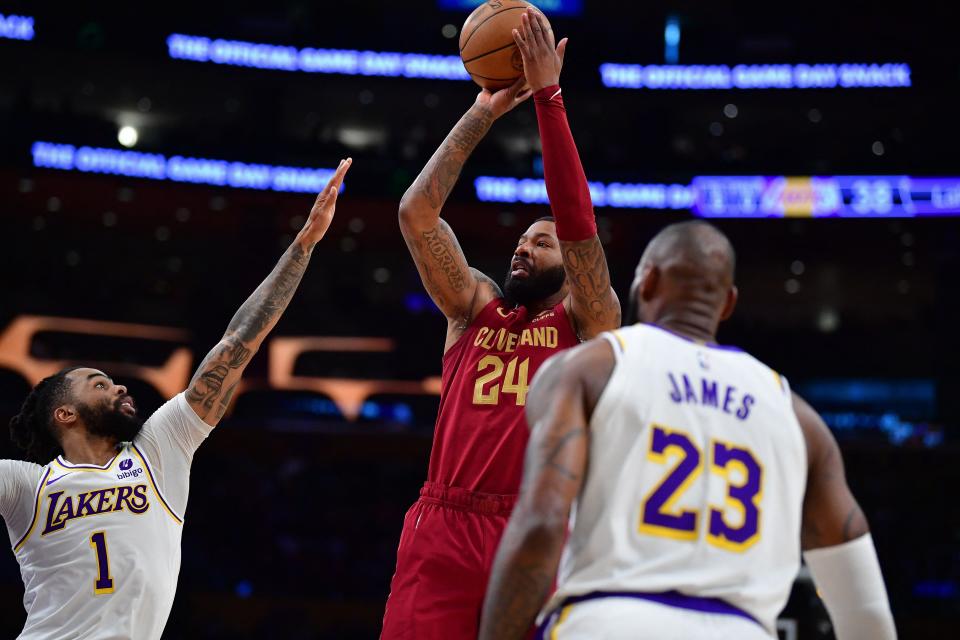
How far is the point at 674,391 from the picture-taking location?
2523 mm

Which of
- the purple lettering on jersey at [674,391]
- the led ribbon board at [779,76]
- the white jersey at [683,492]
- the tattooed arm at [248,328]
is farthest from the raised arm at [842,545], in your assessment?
the led ribbon board at [779,76]

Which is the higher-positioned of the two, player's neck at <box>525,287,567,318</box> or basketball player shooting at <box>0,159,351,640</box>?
Answer: player's neck at <box>525,287,567,318</box>

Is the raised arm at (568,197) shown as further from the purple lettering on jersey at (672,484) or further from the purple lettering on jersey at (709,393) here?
the purple lettering on jersey at (672,484)

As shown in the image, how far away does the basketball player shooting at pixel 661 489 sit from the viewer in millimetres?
2381

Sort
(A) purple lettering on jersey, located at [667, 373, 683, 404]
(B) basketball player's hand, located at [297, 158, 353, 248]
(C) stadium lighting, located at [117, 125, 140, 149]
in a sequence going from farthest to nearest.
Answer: (C) stadium lighting, located at [117, 125, 140, 149] → (B) basketball player's hand, located at [297, 158, 353, 248] → (A) purple lettering on jersey, located at [667, 373, 683, 404]

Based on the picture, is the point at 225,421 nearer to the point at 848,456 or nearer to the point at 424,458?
the point at 424,458

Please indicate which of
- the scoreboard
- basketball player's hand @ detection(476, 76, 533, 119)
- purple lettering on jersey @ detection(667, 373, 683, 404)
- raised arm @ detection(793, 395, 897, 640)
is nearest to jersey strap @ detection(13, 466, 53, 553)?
basketball player's hand @ detection(476, 76, 533, 119)

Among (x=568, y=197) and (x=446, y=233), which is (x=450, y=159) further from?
(x=568, y=197)

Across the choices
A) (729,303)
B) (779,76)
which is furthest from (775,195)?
(729,303)

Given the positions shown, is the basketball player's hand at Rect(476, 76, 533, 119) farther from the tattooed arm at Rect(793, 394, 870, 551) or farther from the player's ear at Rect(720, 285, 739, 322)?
the tattooed arm at Rect(793, 394, 870, 551)

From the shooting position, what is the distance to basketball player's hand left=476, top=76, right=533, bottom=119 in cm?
446

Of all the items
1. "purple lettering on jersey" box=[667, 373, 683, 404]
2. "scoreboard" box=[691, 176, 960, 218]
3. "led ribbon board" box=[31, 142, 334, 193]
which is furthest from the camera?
"scoreboard" box=[691, 176, 960, 218]

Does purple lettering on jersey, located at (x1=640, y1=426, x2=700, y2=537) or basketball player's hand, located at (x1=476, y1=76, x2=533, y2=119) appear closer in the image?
purple lettering on jersey, located at (x1=640, y1=426, x2=700, y2=537)

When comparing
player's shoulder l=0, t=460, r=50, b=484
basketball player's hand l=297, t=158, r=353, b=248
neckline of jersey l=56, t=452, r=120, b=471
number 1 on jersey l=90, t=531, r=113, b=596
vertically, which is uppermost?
basketball player's hand l=297, t=158, r=353, b=248
